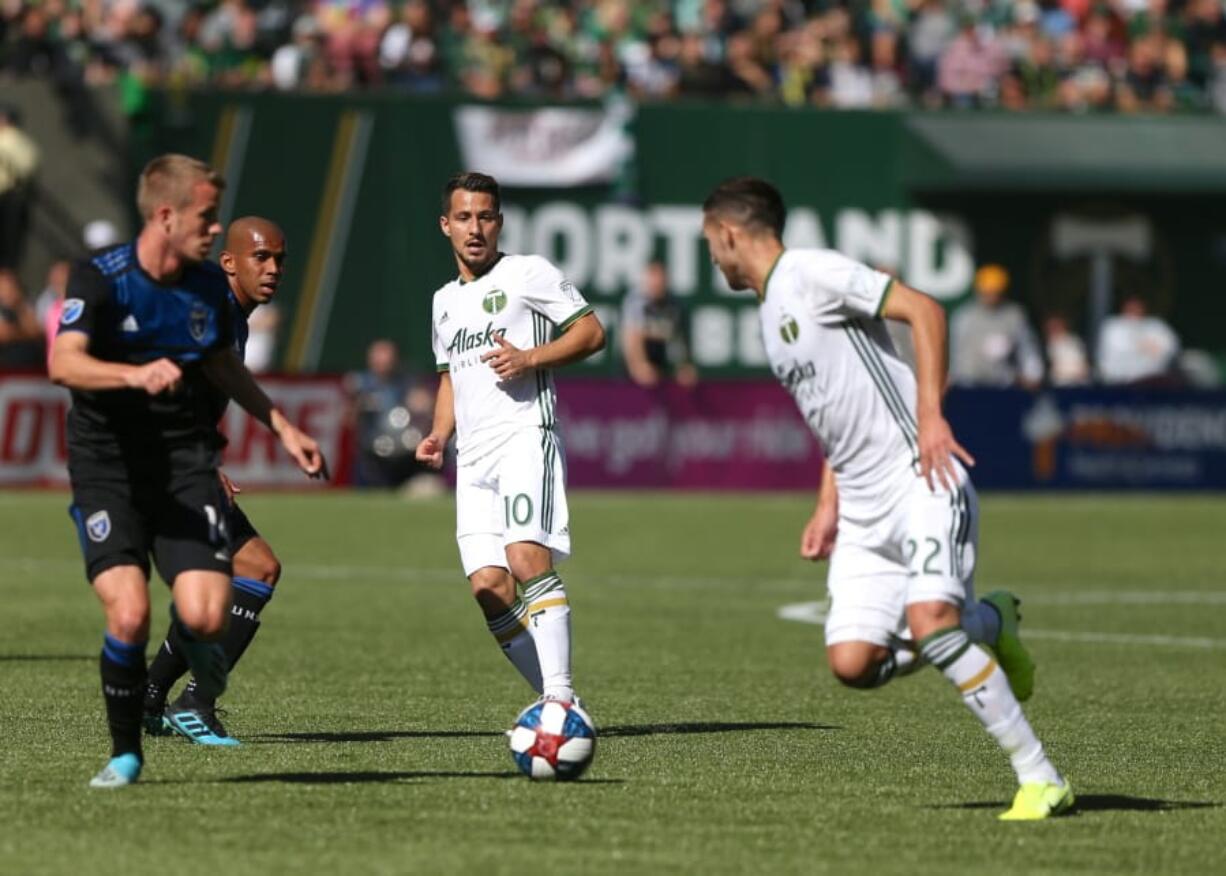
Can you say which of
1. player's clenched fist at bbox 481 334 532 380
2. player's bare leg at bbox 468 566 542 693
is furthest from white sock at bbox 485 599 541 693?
player's clenched fist at bbox 481 334 532 380

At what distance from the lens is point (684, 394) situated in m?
28.5

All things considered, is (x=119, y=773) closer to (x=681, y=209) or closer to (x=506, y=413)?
(x=506, y=413)

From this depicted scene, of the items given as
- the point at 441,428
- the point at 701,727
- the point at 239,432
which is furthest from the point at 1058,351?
the point at 441,428

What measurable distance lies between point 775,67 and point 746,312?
347 cm

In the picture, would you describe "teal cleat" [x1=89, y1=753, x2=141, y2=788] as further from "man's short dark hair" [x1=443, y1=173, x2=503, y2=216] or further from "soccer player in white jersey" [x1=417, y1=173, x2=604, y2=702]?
"man's short dark hair" [x1=443, y1=173, x2=503, y2=216]

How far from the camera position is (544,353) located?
10.1 meters

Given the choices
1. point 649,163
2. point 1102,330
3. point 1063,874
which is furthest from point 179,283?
point 1102,330

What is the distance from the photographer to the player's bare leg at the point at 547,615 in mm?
9977

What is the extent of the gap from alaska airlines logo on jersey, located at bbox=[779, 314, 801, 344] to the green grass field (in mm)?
1601

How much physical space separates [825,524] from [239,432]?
717 inches

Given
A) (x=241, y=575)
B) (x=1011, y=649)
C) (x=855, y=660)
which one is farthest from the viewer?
(x=241, y=575)

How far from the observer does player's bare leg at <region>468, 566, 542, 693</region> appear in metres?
10.3

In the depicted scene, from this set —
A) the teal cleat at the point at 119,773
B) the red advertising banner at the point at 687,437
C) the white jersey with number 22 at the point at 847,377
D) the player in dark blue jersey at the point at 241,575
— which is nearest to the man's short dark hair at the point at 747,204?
the white jersey with number 22 at the point at 847,377

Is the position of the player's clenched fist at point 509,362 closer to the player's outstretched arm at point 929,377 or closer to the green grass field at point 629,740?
the green grass field at point 629,740
